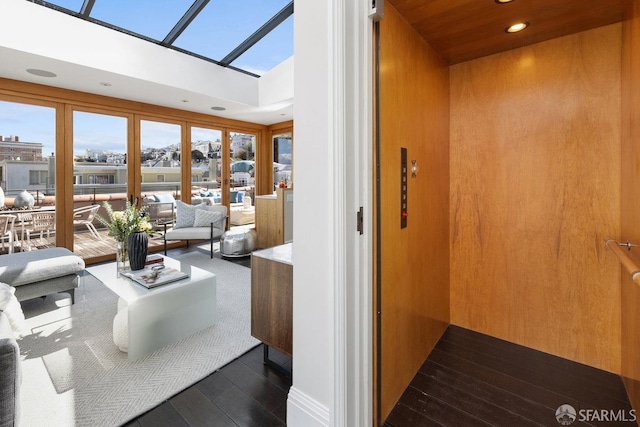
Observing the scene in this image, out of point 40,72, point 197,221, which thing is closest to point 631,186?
point 197,221

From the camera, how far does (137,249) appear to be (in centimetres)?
258

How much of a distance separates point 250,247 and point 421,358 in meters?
3.40

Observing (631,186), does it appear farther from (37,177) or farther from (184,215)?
(37,177)

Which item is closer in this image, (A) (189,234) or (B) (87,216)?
(B) (87,216)

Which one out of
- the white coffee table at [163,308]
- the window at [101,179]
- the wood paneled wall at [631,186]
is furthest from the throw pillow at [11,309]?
the window at [101,179]

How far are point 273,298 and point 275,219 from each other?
10.4ft

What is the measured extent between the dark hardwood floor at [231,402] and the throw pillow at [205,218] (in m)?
3.28

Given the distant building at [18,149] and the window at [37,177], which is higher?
the distant building at [18,149]

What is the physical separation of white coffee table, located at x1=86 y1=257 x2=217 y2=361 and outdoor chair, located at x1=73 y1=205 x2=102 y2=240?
2294 millimetres

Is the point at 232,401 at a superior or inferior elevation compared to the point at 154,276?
inferior

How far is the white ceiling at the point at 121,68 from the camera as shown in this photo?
9.93 feet

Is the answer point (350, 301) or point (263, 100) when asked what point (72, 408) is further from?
point (263, 100)

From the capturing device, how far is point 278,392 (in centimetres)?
177

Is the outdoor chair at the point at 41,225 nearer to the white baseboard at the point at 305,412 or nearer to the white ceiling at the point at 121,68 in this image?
the white ceiling at the point at 121,68
